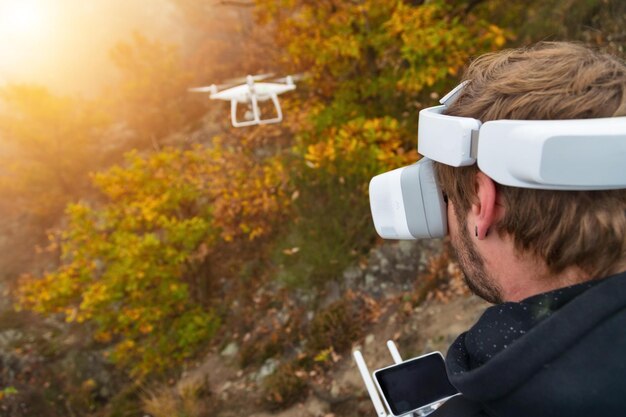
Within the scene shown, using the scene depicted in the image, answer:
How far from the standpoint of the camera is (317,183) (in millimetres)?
6238

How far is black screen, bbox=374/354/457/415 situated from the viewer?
161 centimetres

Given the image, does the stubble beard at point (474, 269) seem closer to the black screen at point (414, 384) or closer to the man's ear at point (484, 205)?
the man's ear at point (484, 205)

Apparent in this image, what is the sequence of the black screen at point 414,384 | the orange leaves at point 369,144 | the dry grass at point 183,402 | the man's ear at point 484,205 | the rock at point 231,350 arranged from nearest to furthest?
the man's ear at point 484,205
the black screen at point 414,384
the orange leaves at point 369,144
the dry grass at point 183,402
the rock at point 231,350

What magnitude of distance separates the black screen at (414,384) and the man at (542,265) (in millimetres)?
793

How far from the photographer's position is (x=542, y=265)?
2.65 ft

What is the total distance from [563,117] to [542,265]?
28 cm

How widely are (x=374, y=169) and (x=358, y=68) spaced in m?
1.47

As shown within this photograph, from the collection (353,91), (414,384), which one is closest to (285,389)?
(414,384)

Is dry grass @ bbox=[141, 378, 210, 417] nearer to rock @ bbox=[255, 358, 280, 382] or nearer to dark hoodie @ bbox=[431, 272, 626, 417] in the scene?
rock @ bbox=[255, 358, 280, 382]

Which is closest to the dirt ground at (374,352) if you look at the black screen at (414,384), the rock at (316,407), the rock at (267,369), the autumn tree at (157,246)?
the rock at (316,407)

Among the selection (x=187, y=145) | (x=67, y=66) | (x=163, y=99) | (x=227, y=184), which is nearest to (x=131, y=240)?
(x=227, y=184)

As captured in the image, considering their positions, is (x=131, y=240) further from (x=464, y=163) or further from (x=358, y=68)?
(x=464, y=163)

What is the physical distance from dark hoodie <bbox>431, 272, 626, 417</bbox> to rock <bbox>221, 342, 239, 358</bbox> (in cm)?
Answer: 560

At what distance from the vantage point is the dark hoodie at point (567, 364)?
632 millimetres
